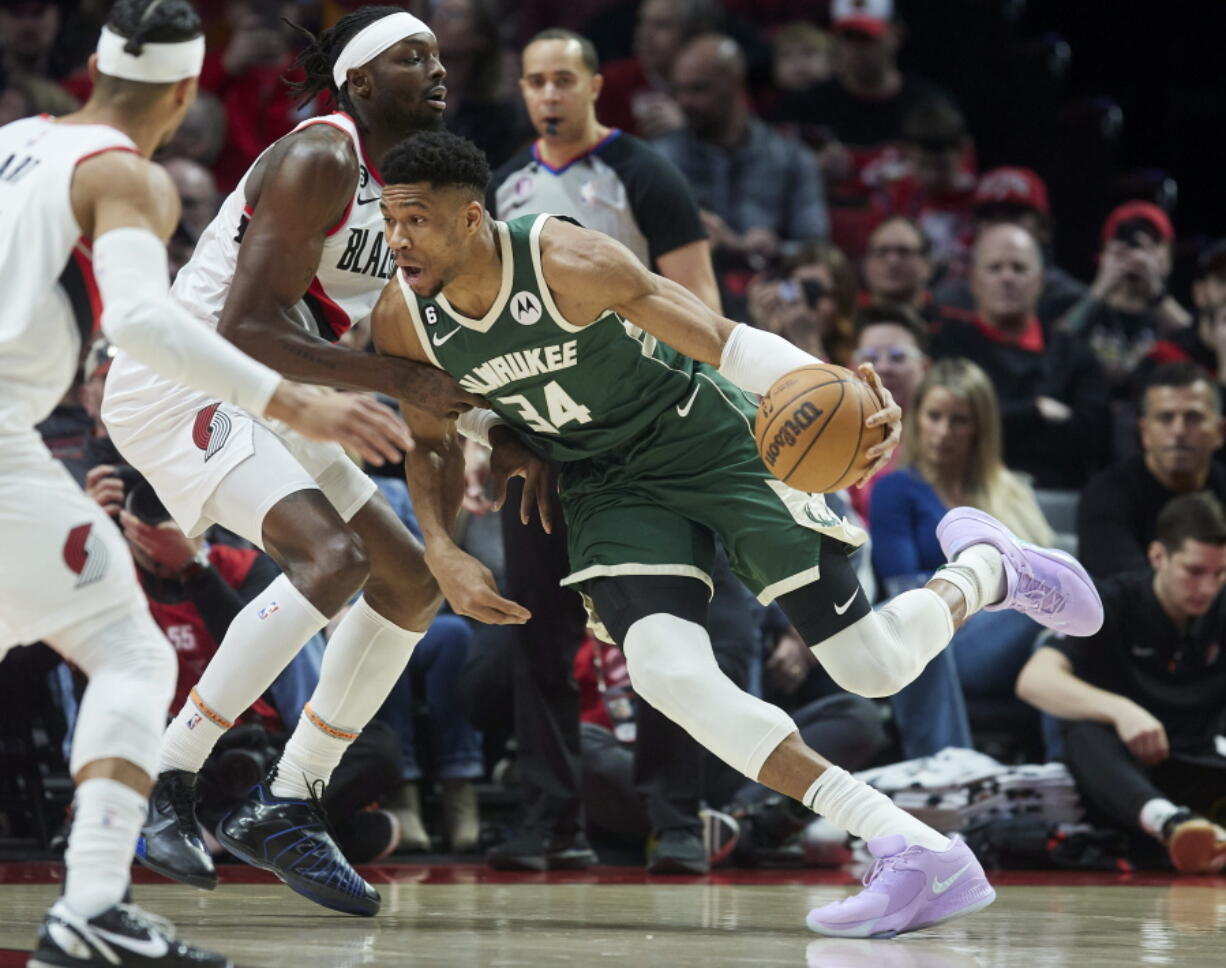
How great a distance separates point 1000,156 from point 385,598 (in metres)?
8.42

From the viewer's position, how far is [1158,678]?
6.45m

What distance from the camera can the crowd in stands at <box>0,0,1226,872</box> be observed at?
19.1 feet

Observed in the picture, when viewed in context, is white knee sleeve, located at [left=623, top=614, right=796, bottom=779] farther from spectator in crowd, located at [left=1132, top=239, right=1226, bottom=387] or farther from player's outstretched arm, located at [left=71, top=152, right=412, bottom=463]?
spectator in crowd, located at [left=1132, top=239, right=1226, bottom=387]

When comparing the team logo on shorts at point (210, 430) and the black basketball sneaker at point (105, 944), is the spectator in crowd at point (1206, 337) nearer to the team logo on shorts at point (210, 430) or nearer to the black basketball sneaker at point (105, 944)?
the team logo on shorts at point (210, 430)

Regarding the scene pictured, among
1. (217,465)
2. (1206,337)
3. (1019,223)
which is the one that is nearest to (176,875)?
(217,465)

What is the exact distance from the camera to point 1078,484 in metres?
8.26

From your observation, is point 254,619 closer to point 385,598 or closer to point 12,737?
point 385,598

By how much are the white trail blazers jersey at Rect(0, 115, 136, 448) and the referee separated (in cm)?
240

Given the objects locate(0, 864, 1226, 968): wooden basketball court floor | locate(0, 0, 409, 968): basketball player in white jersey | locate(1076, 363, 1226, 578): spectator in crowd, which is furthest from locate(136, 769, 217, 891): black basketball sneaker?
locate(1076, 363, 1226, 578): spectator in crowd

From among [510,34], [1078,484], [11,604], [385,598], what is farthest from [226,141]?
[11,604]

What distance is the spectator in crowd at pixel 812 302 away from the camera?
24.9 ft

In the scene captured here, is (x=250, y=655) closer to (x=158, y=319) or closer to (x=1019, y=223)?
(x=158, y=319)

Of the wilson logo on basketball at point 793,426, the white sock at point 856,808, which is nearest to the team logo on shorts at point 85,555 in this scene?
the wilson logo on basketball at point 793,426

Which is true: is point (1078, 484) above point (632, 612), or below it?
above
